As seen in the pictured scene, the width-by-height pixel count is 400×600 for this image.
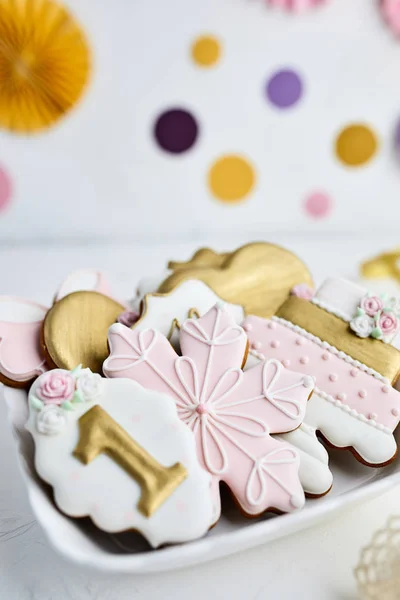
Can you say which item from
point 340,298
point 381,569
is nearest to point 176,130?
point 340,298

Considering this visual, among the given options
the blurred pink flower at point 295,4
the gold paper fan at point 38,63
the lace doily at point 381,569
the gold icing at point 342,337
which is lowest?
the lace doily at point 381,569

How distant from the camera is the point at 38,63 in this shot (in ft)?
3.85

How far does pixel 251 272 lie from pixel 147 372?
0.29 m

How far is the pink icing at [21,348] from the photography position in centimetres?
78

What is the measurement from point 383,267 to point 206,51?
580 millimetres

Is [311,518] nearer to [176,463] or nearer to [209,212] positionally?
[176,463]

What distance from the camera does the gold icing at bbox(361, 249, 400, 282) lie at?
133 cm

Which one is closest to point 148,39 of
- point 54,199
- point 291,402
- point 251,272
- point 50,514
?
point 54,199

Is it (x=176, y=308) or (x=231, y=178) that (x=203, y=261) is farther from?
(x=231, y=178)

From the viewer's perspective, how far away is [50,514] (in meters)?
0.61

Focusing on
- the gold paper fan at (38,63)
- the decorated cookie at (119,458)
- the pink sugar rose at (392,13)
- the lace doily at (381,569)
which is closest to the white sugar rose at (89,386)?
the decorated cookie at (119,458)

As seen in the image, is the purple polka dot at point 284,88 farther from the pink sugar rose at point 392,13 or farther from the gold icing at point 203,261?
the gold icing at point 203,261

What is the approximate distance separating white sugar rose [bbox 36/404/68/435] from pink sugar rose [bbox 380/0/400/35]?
1.06m

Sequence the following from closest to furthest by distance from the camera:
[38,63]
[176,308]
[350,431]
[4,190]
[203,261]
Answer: [350,431] → [176,308] → [203,261] → [38,63] → [4,190]
